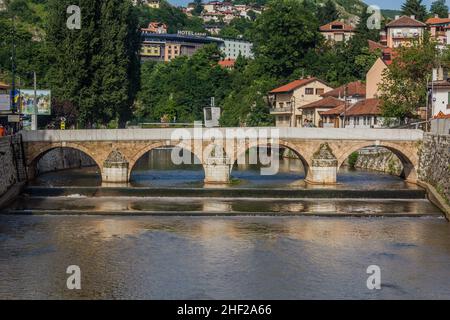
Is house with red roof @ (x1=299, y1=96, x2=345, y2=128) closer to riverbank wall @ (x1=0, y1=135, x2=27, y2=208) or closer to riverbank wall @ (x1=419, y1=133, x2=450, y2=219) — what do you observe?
riverbank wall @ (x1=419, y1=133, x2=450, y2=219)

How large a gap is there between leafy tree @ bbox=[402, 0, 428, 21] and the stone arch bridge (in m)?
97.6

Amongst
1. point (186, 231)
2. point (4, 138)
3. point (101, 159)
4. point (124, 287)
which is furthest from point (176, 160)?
point (124, 287)

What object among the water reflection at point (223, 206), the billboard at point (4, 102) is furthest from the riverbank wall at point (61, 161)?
the water reflection at point (223, 206)

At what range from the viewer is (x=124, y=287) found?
35.3 m

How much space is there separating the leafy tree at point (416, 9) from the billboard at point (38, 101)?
10254cm

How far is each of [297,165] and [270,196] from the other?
2914 centimetres

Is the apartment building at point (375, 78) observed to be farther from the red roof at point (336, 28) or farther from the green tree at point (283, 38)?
the red roof at point (336, 28)

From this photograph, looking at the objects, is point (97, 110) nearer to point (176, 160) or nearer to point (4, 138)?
point (176, 160)

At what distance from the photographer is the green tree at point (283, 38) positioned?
124750 millimetres

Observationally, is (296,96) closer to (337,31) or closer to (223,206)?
(337,31)

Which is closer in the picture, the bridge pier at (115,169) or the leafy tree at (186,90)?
the bridge pier at (115,169)

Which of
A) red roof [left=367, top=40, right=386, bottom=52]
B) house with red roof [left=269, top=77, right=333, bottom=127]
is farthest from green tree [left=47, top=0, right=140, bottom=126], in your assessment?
red roof [left=367, top=40, right=386, bottom=52]

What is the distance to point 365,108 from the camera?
94000 mm

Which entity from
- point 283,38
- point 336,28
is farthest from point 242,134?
point 336,28
